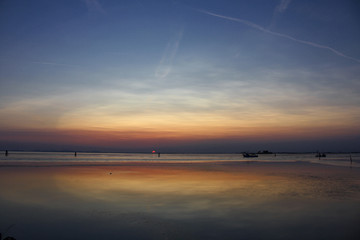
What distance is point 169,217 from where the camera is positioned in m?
12.4

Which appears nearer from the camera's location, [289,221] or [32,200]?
[289,221]

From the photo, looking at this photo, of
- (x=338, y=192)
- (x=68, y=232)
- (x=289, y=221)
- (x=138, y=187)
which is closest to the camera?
(x=68, y=232)

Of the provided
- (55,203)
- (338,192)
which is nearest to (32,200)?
(55,203)

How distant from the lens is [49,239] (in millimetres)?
9625

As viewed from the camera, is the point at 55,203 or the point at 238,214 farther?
the point at 55,203

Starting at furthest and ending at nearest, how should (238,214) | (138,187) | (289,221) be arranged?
(138,187)
(238,214)
(289,221)

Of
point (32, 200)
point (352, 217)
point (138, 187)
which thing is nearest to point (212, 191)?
point (138, 187)

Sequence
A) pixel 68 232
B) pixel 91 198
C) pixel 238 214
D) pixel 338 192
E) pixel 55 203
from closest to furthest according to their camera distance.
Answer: pixel 68 232 < pixel 238 214 < pixel 55 203 < pixel 91 198 < pixel 338 192

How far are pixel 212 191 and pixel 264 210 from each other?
5.77 metres

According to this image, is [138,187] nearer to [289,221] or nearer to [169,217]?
[169,217]

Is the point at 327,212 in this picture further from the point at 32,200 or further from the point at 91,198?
the point at 32,200

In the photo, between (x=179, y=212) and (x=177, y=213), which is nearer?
(x=177, y=213)

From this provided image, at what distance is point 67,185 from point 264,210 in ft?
47.9

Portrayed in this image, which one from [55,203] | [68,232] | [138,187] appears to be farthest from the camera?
[138,187]
